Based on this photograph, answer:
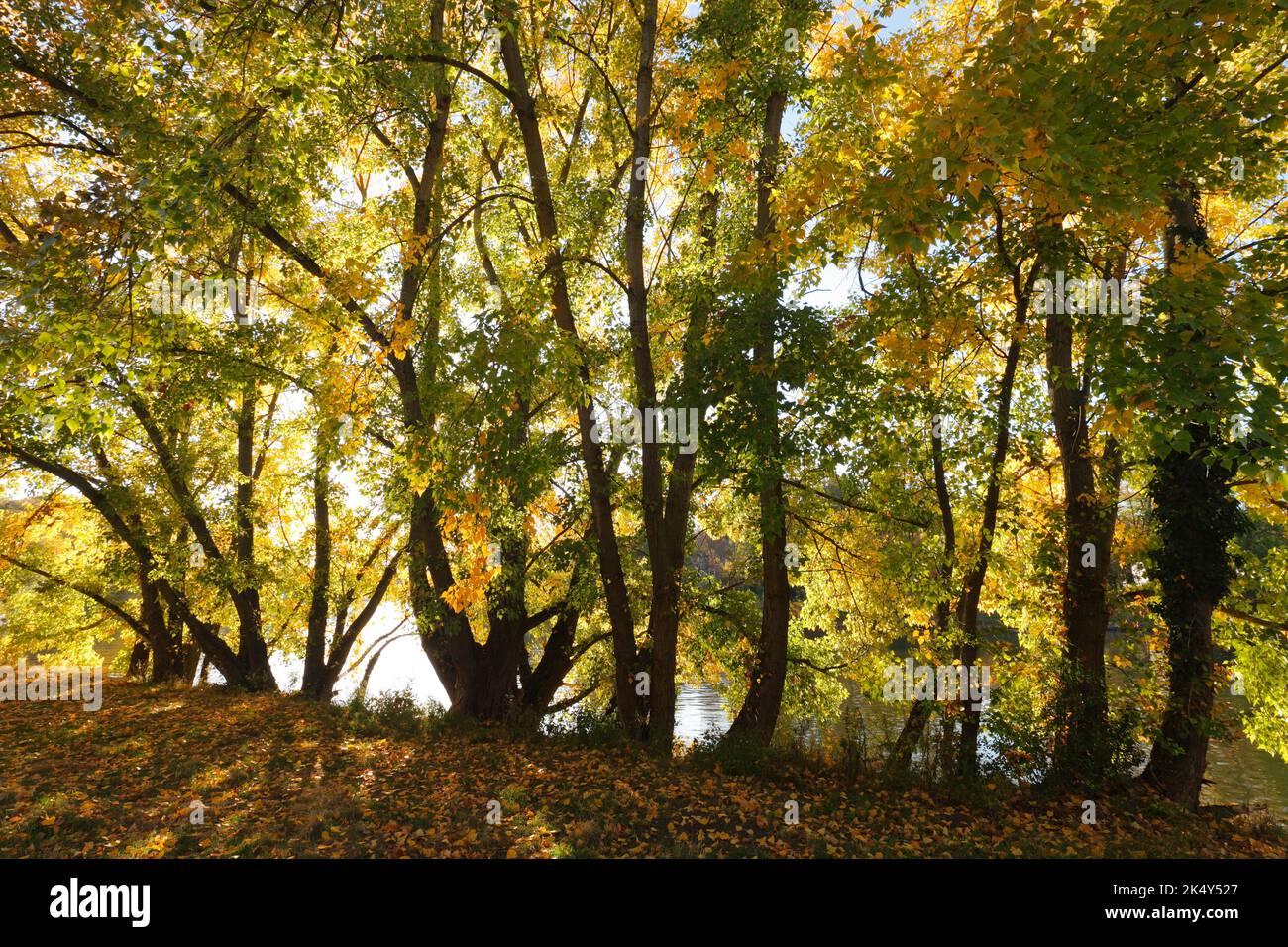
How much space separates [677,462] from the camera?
9891 mm

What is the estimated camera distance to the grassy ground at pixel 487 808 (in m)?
5.98

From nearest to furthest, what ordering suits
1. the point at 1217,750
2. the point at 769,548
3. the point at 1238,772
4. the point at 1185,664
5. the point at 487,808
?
the point at 487,808
the point at 1185,664
the point at 769,548
the point at 1238,772
the point at 1217,750

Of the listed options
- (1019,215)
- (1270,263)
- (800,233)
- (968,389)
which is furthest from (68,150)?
(968,389)

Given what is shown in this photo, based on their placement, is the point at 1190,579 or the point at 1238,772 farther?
the point at 1238,772

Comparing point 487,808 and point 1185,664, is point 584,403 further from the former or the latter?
point 1185,664

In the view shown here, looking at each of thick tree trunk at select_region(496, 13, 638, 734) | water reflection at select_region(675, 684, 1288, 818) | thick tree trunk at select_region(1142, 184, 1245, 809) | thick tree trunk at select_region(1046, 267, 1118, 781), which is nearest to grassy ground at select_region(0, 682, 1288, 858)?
thick tree trunk at select_region(1142, 184, 1245, 809)

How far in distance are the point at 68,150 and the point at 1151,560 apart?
16801 millimetres

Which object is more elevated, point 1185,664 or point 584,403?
point 584,403

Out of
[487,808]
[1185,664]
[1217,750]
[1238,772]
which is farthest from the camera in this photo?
[1217,750]

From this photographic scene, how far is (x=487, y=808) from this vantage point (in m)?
6.72

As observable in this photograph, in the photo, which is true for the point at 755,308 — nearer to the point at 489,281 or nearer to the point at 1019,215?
the point at 1019,215

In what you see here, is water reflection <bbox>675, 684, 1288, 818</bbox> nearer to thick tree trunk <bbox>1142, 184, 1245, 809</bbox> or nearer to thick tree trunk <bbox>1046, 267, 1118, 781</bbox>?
thick tree trunk <bbox>1046, 267, 1118, 781</bbox>

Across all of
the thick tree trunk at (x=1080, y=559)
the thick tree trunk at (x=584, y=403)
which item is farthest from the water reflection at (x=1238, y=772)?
the thick tree trunk at (x=584, y=403)

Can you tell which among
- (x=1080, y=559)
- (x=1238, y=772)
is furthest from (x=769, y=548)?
(x=1238, y=772)
